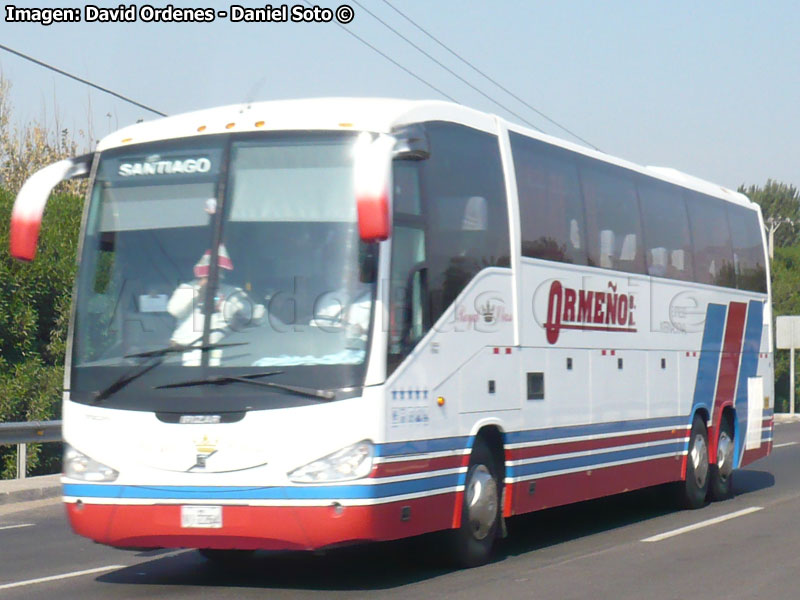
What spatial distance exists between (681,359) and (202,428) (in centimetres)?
755

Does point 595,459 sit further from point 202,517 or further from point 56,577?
point 56,577

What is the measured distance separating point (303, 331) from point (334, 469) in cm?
95

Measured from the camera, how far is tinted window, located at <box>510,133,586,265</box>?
37.1 ft

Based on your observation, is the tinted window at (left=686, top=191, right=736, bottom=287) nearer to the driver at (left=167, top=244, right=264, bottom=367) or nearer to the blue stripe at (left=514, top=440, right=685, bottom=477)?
the blue stripe at (left=514, top=440, right=685, bottom=477)

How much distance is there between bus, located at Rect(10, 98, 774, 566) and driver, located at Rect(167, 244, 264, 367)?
0.01 metres

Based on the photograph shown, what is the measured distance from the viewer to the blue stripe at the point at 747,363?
54.5 feet

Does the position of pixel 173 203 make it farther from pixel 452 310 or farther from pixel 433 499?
pixel 433 499

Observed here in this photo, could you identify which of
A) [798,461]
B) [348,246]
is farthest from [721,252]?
[348,246]

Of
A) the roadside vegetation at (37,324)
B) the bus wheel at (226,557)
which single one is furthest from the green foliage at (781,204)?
the bus wheel at (226,557)

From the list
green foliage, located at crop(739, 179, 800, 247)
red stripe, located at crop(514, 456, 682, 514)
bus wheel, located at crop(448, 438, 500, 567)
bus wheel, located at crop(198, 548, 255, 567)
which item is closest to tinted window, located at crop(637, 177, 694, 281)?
red stripe, located at crop(514, 456, 682, 514)

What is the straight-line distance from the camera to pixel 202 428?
877 cm

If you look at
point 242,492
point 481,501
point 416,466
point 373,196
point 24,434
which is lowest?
point 481,501

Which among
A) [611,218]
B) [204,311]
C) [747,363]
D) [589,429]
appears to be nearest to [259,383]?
[204,311]

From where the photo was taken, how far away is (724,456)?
16.1m
